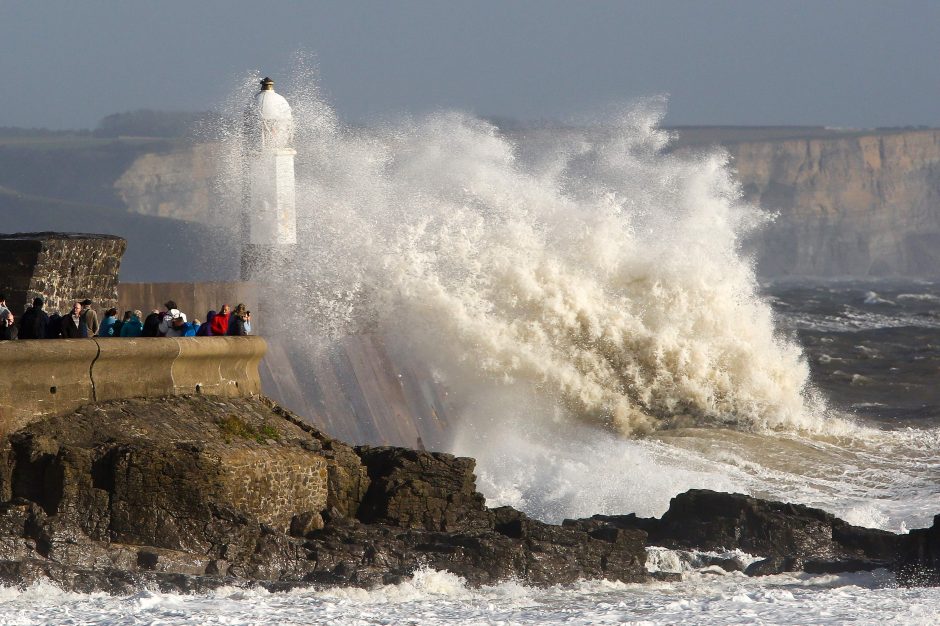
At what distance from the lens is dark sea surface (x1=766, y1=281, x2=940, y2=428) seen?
2233 centimetres

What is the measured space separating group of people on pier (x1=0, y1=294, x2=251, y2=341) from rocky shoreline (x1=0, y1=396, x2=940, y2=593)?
62cm

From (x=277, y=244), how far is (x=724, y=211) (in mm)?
8634

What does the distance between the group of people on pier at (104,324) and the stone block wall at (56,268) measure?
105 millimetres

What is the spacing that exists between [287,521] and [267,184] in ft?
18.2

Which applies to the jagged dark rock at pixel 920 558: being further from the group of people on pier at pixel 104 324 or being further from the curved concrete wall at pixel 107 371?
the group of people on pier at pixel 104 324

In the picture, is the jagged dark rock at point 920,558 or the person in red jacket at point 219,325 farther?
the person in red jacket at point 219,325

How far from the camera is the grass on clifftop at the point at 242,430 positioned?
9.47 meters

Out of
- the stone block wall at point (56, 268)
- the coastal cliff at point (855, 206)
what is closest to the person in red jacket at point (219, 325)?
the stone block wall at point (56, 268)

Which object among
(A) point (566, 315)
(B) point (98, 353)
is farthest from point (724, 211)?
(B) point (98, 353)

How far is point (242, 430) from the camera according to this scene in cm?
959

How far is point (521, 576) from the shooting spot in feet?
30.5

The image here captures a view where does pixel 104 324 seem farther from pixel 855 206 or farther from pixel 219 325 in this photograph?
pixel 855 206

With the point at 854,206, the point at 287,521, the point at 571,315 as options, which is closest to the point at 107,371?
the point at 287,521

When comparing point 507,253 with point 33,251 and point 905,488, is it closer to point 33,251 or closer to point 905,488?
point 905,488
